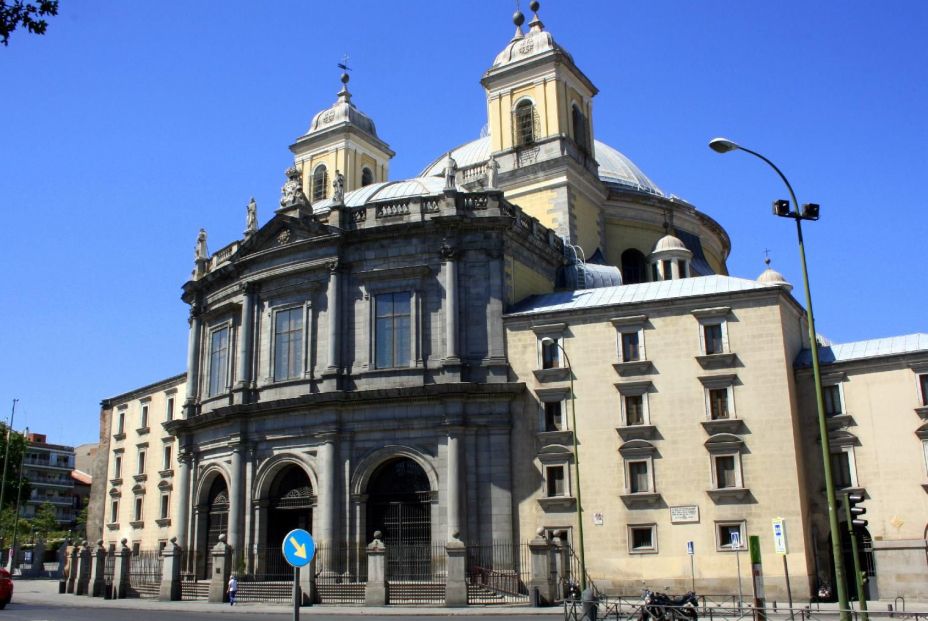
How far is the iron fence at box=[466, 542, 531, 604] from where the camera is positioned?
32562 mm

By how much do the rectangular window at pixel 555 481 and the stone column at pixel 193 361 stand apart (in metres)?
20.1

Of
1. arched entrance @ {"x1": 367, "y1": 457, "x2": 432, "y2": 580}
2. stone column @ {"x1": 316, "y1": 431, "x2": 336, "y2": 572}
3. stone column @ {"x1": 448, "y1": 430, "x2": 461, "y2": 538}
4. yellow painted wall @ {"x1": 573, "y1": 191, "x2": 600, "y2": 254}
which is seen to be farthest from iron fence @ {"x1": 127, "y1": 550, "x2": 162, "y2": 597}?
yellow painted wall @ {"x1": 573, "y1": 191, "x2": 600, "y2": 254}

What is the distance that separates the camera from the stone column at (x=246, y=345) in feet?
140

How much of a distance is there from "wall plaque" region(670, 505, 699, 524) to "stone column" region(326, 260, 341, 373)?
49.3 feet

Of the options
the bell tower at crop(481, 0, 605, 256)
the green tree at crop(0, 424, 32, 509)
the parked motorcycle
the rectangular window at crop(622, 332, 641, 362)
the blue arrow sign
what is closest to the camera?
the blue arrow sign

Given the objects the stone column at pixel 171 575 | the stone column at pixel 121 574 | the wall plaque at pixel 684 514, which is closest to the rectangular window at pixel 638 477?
the wall plaque at pixel 684 514

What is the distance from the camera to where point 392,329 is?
130 feet

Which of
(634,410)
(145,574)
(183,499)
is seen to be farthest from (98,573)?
(634,410)

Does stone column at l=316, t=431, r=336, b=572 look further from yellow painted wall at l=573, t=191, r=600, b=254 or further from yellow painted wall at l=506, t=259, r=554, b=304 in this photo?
yellow painted wall at l=573, t=191, r=600, b=254

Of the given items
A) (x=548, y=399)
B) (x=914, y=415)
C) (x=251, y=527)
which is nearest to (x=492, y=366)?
(x=548, y=399)

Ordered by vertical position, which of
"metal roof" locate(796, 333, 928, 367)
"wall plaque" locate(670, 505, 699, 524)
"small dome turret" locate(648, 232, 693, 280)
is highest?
"small dome turret" locate(648, 232, 693, 280)

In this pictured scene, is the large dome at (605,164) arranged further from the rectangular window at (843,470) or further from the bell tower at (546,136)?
the rectangular window at (843,470)

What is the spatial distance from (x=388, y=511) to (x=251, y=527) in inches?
268

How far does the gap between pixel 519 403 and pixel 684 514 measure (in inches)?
304
